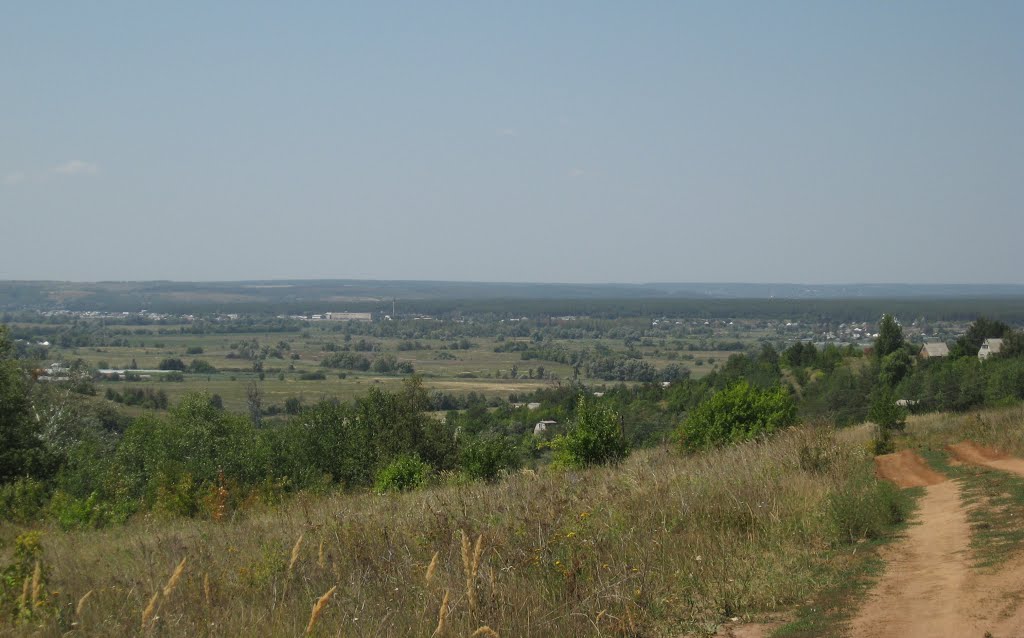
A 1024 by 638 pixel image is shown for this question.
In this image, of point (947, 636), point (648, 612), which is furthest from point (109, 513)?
point (947, 636)

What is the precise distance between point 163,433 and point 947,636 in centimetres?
3191

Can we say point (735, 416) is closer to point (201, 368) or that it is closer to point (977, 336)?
point (977, 336)

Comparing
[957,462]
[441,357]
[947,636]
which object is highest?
[947,636]

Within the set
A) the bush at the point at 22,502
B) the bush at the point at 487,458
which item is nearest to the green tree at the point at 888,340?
the bush at the point at 487,458

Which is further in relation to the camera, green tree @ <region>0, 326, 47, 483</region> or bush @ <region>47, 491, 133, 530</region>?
green tree @ <region>0, 326, 47, 483</region>

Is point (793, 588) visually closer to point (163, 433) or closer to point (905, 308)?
point (163, 433)

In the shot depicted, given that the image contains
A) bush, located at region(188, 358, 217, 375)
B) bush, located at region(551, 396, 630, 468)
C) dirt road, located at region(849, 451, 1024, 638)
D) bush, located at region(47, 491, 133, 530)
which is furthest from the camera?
bush, located at region(188, 358, 217, 375)

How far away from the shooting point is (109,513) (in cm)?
1644

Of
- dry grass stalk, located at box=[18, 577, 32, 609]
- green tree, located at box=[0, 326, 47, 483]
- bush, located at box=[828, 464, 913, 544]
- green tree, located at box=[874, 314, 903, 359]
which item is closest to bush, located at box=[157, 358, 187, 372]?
green tree, located at box=[874, 314, 903, 359]

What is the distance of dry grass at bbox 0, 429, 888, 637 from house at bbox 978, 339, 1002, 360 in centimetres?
5250

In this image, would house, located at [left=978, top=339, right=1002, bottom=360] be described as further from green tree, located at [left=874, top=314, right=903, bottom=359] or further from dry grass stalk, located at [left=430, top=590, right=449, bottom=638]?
dry grass stalk, located at [left=430, top=590, right=449, bottom=638]

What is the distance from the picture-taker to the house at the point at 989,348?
55.1m

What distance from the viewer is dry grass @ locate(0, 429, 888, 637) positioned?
5.24m

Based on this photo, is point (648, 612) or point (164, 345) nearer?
point (648, 612)
